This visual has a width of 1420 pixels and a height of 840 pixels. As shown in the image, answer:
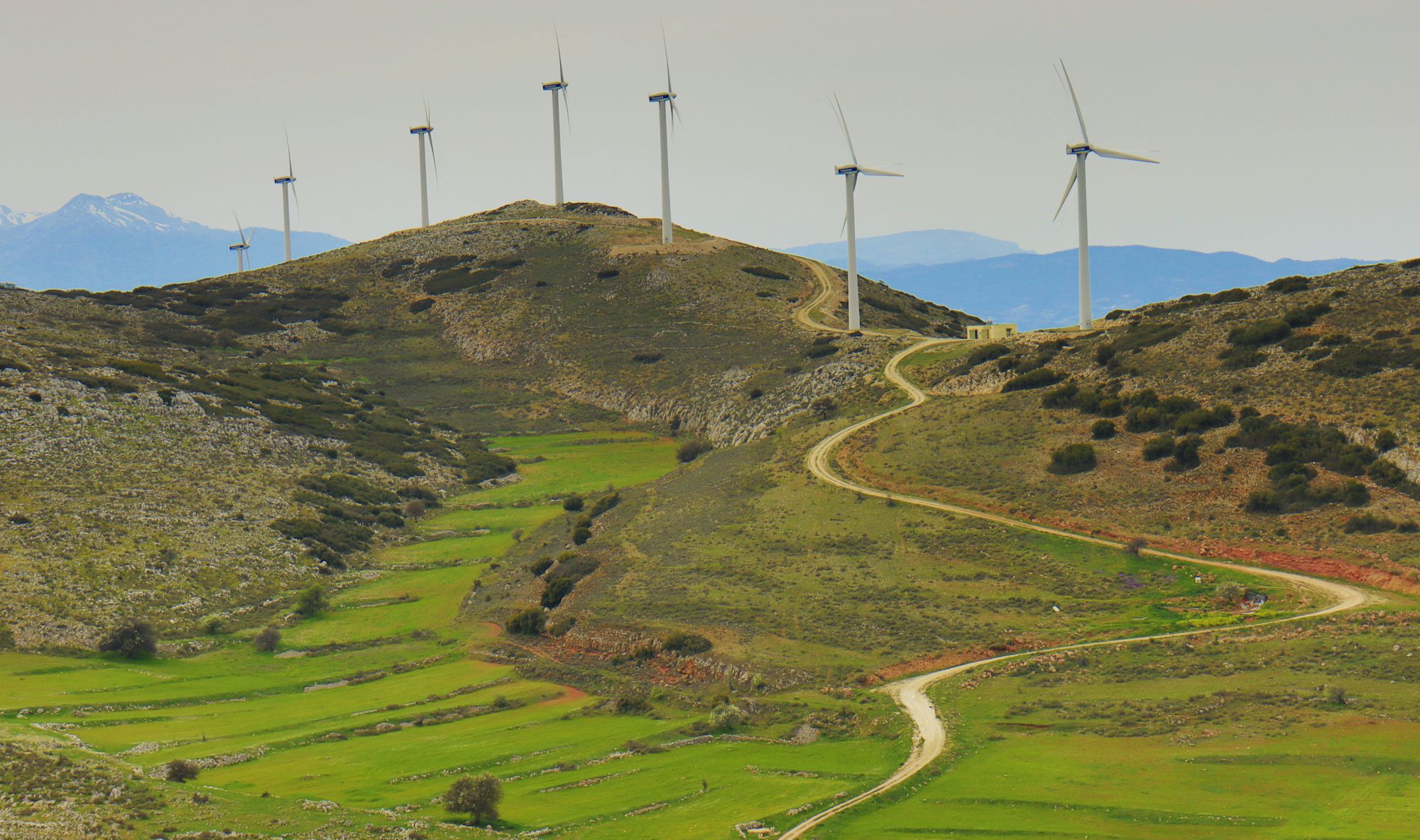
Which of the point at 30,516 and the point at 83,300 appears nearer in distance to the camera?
the point at 30,516

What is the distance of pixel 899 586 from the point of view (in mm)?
67312

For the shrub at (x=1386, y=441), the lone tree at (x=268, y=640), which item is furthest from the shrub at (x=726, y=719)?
the shrub at (x=1386, y=441)

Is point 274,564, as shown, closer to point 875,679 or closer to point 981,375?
point 875,679

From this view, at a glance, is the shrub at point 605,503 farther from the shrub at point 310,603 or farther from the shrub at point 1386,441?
the shrub at point 1386,441

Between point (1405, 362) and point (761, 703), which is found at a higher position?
point (1405, 362)

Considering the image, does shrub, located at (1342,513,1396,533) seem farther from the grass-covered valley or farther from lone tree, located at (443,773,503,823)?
lone tree, located at (443,773,503,823)

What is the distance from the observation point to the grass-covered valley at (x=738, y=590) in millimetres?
41188

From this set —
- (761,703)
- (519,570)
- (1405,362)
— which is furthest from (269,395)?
(1405,362)

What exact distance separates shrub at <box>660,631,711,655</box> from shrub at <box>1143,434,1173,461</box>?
32534 millimetres

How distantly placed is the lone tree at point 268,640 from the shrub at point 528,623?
41.2 ft

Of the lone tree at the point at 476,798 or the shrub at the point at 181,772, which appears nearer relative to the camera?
the lone tree at the point at 476,798

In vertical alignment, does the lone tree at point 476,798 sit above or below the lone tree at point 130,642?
below

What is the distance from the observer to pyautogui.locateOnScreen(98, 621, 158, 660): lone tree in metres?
67.6

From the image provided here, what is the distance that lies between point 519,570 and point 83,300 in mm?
104003
